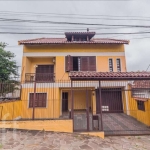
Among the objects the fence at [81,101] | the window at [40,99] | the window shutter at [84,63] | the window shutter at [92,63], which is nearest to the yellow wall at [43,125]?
the fence at [81,101]

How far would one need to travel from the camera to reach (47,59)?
14.0 metres

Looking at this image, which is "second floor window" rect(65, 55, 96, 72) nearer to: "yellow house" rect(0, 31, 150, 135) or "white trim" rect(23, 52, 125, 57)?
"yellow house" rect(0, 31, 150, 135)

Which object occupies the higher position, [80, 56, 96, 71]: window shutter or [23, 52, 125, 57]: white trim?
[23, 52, 125, 57]: white trim

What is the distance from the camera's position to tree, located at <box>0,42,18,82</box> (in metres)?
12.2

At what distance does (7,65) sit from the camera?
12.7 meters

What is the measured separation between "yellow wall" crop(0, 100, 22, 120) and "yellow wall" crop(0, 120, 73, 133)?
92 centimetres

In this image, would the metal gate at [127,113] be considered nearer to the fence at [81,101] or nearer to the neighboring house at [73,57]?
the fence at [81,101]

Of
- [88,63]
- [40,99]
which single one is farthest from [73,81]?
[40,99]

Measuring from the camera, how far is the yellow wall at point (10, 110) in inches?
297

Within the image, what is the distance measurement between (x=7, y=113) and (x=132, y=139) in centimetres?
744

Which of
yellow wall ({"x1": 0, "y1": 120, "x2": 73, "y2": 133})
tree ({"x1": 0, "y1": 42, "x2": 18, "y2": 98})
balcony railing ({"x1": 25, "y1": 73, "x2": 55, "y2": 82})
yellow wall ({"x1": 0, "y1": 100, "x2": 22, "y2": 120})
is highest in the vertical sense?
tree ({"x1": 0, "y1": 42, "x2": 18, "y2": 98})

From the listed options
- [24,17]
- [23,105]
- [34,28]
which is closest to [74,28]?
[34,28]

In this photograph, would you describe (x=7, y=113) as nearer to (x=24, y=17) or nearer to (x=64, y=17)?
(x=24, y=17)

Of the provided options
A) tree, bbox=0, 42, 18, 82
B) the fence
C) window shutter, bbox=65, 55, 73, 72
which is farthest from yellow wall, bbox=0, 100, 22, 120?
window shutter, bbox=65, 55, 73, 72
